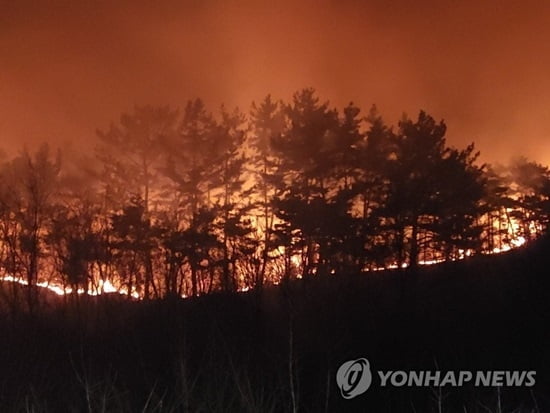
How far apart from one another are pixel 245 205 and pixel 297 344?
73.9 ft

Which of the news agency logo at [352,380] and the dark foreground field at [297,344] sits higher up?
the dark foreground field at [297,344]

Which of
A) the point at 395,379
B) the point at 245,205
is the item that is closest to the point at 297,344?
the point at 395,379

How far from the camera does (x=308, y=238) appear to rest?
3469cm

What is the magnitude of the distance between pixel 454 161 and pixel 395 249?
5818mm

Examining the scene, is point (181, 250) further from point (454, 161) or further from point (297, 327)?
point (297, 327)

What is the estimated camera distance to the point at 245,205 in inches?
1569

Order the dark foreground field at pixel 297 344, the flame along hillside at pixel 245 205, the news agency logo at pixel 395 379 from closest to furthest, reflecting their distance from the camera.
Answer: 1. the news agency logo at pixel 395 379
2. the dark foreground field at pixel 297 344
3. the flame along hillside at pixel 245 205

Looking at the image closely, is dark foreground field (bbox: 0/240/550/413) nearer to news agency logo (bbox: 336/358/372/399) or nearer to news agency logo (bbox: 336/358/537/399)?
news agency logo (bbox: 336/358/537/399)

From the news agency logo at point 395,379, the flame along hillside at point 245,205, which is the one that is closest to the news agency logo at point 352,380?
the news agency logo at point 395,379

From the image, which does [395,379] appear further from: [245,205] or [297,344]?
[245,205]

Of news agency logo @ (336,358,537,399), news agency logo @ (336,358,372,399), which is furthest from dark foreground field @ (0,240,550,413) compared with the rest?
news agency logo @ (336,358,372,399)

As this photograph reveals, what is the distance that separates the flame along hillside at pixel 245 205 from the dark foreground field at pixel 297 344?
9835 mm

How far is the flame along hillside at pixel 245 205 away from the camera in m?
36.1

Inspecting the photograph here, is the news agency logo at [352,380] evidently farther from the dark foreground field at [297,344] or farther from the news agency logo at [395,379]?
the dark foreground field at [297,344]
